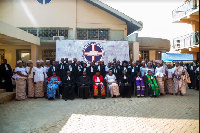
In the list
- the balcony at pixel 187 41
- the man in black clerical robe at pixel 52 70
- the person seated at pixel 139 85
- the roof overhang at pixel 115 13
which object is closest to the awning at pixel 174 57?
the balcony at pixel 187 41

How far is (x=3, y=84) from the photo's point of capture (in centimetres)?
980

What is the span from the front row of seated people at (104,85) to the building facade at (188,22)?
7.87 meters

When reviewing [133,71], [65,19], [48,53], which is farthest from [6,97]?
[65,19]

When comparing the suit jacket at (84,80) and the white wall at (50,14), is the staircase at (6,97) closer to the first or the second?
the suit jacket at (84,80)

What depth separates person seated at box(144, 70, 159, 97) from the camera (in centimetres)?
910

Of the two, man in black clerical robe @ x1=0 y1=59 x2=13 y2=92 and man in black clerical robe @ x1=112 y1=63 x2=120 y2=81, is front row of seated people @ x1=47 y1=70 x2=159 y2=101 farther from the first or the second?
man in black clerical robe @ x1=0 y1=59 x2=13 y2=92

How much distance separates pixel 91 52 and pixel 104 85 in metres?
3.58

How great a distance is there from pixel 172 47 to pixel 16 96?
50.9 ft

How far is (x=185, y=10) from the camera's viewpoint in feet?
53.7

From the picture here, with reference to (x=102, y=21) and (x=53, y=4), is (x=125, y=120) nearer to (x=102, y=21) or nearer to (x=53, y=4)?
(x=102, y=21)

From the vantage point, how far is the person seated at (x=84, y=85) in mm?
8837

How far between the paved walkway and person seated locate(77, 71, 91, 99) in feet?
5.81

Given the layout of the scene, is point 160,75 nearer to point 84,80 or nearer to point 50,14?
point 84,80

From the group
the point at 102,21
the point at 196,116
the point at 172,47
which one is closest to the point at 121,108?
the point at 196,116
